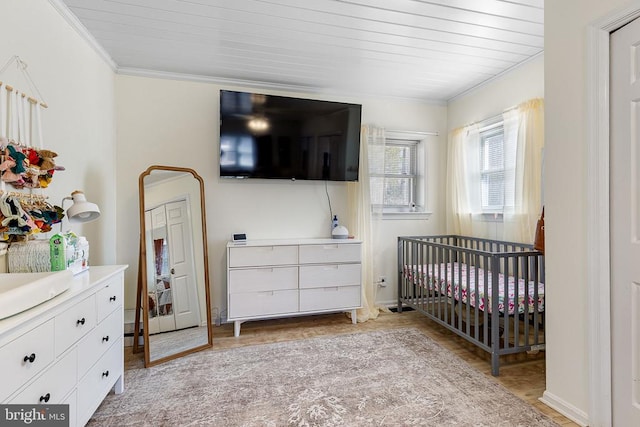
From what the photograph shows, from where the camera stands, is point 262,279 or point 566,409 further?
point 262,279

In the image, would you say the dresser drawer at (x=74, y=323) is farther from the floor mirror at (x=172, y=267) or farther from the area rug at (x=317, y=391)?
the floor mirror at (x=172, y=267)

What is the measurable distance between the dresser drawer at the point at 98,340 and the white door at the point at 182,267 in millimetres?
627

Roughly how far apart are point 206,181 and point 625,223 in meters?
3.06

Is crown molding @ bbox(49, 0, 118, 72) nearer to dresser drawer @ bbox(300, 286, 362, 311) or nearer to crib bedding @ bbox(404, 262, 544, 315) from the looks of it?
dresser drawer @ bbox(300, 286, 362, 311)

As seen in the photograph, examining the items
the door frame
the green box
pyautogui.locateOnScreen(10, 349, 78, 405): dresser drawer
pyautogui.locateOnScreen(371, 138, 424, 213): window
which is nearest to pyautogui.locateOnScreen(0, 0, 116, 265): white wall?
the green box

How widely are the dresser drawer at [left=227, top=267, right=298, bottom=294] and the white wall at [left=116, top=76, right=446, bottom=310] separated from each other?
43 centimetres

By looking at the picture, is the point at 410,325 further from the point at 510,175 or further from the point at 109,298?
the point at 109,298

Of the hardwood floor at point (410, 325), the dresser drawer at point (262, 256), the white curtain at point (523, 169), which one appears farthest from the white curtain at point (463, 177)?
the dresser drawer at point (262, 256)

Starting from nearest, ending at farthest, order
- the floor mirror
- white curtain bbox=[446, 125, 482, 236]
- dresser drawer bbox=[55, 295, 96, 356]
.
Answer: dresser drawer bbox=[55, 295, 96, 356] < the floor mirror < white curtain bbox=[446, 125, 482, 236]

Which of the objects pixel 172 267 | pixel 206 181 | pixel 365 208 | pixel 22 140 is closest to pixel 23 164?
pixel 22 140

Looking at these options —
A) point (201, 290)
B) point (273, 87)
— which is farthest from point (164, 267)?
point (273, 87)

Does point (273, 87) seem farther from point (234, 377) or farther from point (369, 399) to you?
point (369, 399)

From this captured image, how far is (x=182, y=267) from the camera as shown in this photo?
8.38ft

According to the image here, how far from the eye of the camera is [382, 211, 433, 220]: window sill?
140 inches
